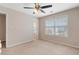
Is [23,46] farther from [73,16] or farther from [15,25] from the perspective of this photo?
[73,16]

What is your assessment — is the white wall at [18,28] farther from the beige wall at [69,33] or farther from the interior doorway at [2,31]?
the beige wall at [69,33]

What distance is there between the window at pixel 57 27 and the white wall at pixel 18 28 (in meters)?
0.52

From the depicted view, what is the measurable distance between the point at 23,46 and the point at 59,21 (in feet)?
4.03

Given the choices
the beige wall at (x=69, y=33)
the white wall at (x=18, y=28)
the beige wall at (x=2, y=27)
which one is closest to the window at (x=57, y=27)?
the beige wall at (x=69, y=33)

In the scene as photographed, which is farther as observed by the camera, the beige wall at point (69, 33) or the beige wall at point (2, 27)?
the beige wall at point (69, 33)

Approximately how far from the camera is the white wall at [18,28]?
2443mm

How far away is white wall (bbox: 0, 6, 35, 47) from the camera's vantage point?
2.44m

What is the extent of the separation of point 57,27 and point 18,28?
43.2 inches

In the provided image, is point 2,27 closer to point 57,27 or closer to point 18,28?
point 18,28

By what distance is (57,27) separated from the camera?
2504 mm

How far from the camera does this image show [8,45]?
240 centimetres

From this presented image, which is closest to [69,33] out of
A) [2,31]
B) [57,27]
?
[57,27]

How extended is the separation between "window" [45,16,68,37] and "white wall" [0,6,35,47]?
1.71ft

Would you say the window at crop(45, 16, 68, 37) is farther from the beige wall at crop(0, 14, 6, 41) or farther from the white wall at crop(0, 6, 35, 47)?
the beige wall at crop(0, 14, 6, 41)
